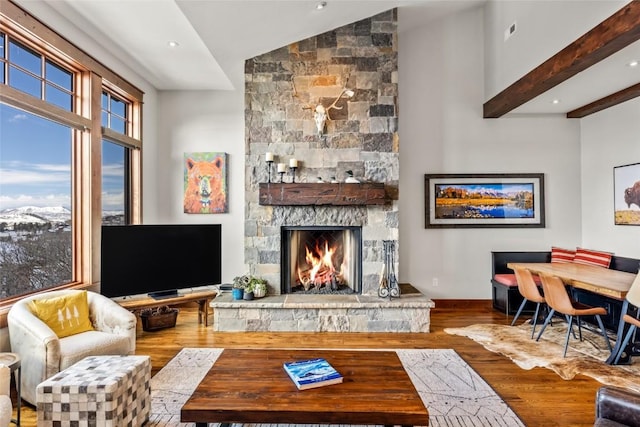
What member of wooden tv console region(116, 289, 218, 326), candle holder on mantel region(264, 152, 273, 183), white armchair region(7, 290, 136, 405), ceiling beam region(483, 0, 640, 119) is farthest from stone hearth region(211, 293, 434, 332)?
ceiling beam region(483, 0, 640, 119)

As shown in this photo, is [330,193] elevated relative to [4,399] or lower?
elevated

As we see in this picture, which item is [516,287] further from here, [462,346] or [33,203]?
[33,203]

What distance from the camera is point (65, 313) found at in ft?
9.41

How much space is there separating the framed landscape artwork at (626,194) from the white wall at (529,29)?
1801mm

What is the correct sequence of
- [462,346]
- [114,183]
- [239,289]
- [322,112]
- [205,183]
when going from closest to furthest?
[462,346] → [239,289] → [322,112] → [114,183] → [205,183]

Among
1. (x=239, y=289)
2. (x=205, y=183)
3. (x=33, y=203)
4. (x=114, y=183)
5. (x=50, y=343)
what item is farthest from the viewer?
(x=205, y=183)

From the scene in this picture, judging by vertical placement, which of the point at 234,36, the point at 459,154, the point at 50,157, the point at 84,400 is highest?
the point at 234,36

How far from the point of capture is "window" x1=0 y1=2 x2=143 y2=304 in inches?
115

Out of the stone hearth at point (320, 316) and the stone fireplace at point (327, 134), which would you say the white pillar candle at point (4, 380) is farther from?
the stone fireplace at point (327, 134)

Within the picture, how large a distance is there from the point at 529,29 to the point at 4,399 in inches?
205

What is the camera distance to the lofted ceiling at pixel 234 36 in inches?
125

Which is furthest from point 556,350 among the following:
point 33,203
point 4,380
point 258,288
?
point 33,203

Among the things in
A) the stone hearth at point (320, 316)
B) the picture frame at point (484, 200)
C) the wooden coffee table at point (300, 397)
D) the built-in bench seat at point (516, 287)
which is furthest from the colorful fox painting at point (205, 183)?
the built-in bench seat at point (516, 287)

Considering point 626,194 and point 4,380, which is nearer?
point 4,380
